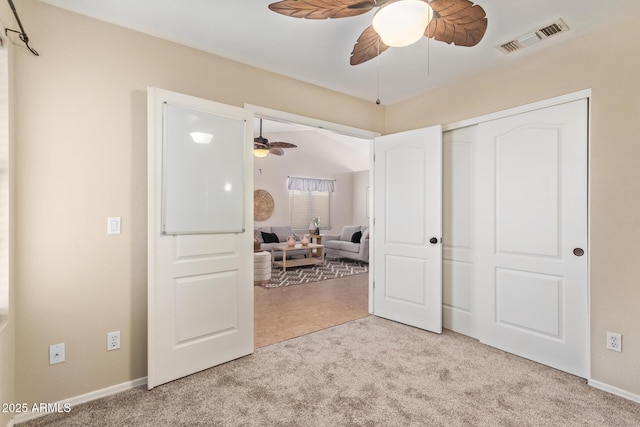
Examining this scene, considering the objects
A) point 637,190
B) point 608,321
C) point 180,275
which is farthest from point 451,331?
point 180,275

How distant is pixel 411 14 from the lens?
4.43 ft

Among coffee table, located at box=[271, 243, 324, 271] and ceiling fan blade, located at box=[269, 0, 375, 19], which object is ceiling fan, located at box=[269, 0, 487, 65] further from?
coffee table, located at box=[271, 243, 324, 271]

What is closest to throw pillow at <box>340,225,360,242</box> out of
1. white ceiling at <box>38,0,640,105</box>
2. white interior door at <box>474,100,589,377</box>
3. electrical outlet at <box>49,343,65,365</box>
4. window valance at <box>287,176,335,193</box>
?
window valance at <box>287,176,335,193</box>

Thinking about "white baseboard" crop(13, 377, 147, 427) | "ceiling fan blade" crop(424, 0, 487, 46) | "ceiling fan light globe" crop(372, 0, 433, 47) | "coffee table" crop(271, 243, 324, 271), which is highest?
"ceiling fan blade" crop(424, 0, 487, 46)

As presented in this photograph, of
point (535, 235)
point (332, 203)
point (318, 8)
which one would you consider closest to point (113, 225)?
point (318, 8)

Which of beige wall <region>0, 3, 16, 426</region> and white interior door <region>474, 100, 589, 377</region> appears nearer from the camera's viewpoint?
beige wall <region>0, 3, 16, 426</region>

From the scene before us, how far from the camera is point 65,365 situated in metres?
1.99

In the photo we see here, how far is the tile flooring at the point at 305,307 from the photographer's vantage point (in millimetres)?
3232

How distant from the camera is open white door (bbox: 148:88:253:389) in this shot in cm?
218

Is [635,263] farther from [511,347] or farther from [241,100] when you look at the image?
[241,100]

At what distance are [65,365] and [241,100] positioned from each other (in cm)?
224

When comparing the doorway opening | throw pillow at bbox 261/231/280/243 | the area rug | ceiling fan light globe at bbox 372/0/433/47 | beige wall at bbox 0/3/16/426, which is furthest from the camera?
throw pillow at bbox 261/231/280/243

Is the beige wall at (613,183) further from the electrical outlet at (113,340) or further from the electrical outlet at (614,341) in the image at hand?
the electrical outlet at (113,340)

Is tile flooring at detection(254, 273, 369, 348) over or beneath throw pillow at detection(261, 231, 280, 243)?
beneath
